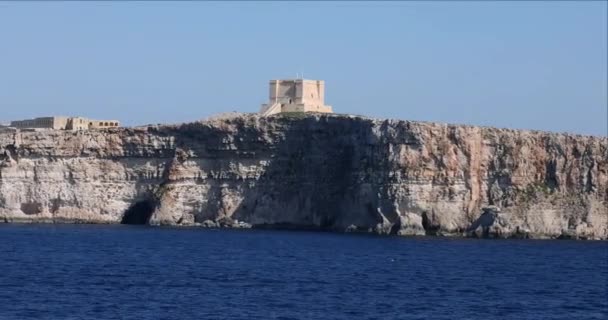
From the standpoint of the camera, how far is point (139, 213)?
324 feet

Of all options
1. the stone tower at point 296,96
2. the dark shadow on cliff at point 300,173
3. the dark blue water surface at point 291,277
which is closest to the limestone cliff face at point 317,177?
the dark shadow on cliff at point 300,173

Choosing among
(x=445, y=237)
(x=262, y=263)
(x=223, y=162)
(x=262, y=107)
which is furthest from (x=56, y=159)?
(x=262, y=263)

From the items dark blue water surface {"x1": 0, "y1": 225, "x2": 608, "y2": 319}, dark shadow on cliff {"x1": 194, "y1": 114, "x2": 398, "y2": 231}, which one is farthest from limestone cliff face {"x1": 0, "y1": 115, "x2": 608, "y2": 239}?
dark blue water surface {"x1": 0, "y1": 225, "x2": 608, "y2": 319}

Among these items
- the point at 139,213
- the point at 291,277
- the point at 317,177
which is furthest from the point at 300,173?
the point at 291,277

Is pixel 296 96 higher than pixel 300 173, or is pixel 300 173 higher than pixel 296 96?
pixel 296 96

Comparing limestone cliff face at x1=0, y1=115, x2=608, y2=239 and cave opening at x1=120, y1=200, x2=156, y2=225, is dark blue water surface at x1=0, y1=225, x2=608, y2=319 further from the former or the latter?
cave opening at x1=120, y1=200, x2=156, y2=225

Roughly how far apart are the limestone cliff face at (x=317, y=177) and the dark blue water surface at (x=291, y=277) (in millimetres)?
3374

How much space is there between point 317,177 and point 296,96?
18.3 metres

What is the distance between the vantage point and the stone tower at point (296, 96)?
109750 mm

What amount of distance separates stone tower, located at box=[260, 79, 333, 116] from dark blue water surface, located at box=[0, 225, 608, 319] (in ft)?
80.1

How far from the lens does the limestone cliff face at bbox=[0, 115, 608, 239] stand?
8769 centimetres

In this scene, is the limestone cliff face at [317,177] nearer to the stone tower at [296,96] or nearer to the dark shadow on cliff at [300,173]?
the dark shadow on cliff at [300,173]

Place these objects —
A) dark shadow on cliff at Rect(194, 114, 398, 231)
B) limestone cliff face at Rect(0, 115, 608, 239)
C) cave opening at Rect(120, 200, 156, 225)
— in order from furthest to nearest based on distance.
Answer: cave opening at Rect(120, 200, 156, 225) < dark shadow on cliff at Rect(194, 114, 398, 231) < limestone cliff face at Rect(0, 115, 608, 239)

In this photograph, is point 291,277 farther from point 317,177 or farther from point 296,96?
point 296,96
